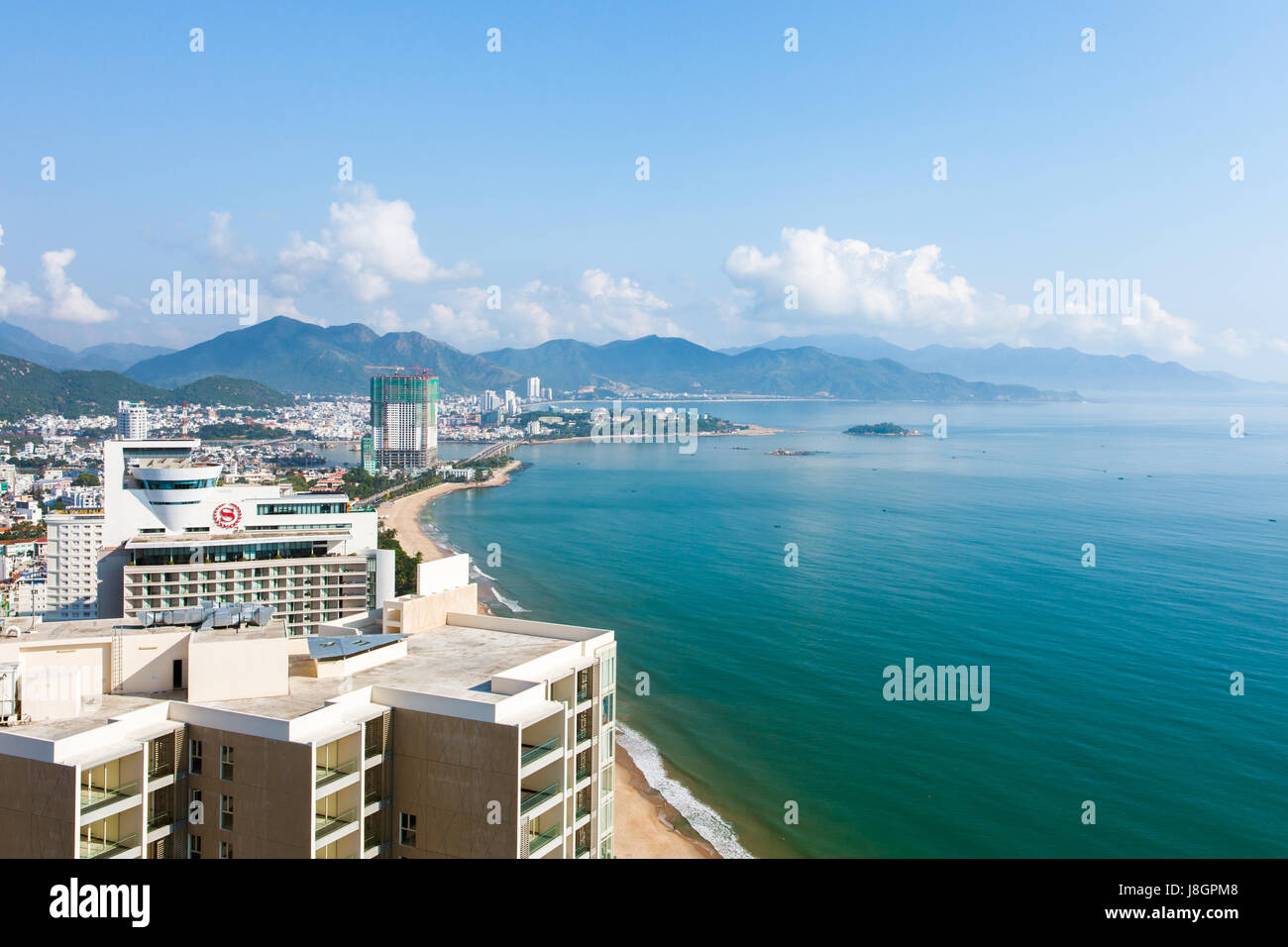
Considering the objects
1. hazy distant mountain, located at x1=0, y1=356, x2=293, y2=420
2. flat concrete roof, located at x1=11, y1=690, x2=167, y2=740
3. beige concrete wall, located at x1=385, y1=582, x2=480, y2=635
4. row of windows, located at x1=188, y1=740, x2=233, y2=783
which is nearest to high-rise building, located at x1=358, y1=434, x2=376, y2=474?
hazy distant mountain, located at x1=0, y1=356, x2=293, y2=420

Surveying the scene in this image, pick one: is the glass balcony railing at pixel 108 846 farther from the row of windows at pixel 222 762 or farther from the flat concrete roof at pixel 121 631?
the flat concrete roof at pixel 121 631

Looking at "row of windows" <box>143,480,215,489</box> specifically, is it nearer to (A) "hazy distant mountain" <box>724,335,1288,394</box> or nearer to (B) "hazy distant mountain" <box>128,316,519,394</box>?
(B) "hazy distant mountain" <box>128,316,519,394</box>

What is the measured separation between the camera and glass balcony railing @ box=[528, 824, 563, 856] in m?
4.69

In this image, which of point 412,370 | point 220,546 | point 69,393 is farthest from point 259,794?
point 69,393

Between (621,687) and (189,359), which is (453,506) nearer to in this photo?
(621,687)

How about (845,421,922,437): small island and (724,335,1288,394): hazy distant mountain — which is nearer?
(845,421,922,437): small island

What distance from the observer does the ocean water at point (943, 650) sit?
1003 centimetres

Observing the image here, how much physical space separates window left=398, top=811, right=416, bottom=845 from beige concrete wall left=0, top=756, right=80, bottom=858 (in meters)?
1.43

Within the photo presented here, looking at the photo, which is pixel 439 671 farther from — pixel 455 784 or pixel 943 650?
pixel 943 650

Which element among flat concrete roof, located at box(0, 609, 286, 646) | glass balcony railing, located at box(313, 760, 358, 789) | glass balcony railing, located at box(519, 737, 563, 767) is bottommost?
glass balcony railing, located at box(519, 737, 563, 767)

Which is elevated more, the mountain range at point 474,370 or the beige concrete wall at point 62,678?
the mountain range at point 474,370

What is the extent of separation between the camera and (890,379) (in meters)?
154

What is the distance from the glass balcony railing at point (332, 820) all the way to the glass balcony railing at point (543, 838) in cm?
93

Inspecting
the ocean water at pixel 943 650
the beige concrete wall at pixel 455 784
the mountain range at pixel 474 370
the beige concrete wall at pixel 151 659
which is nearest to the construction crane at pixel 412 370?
the ocean water at pixel 943 650
